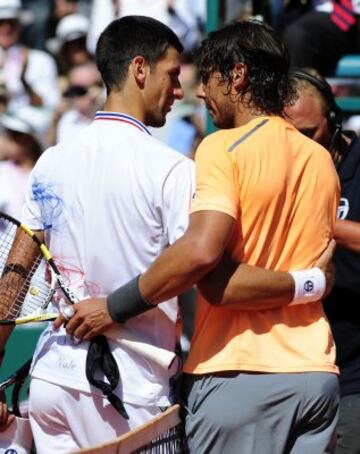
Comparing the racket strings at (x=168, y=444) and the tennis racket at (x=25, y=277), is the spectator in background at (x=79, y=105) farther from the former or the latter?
the racket strings at (x=168, y=444)

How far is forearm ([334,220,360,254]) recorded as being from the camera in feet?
13.0

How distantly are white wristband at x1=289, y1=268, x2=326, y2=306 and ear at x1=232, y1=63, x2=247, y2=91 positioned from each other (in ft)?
2.02

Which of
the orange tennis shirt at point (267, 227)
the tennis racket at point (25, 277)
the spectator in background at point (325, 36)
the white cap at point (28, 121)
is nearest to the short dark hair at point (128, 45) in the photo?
the orange tennis shirt at point (267, 227)

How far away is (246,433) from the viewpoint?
3.24 metres

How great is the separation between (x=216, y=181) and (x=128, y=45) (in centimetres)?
67

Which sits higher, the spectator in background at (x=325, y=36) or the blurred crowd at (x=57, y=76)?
the spectator in background at (x=325, y=36)

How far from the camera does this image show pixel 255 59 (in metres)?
3.39

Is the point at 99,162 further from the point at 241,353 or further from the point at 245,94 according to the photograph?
the point at 241,353

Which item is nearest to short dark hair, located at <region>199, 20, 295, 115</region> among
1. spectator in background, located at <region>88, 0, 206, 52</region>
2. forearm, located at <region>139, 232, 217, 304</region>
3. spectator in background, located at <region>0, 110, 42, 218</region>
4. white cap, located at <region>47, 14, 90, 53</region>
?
forearm, located at <region>139, 232, 217, 304</region>

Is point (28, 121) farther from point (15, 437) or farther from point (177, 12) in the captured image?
point (15, 437)

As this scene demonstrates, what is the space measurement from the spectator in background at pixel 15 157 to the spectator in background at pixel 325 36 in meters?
2.94

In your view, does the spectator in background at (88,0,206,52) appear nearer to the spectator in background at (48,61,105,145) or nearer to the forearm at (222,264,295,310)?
the spectator in background at (48,61,105,145)

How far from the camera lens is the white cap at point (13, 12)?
33.9ft

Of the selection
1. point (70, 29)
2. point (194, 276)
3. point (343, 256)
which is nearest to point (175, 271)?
point (194, 276)
